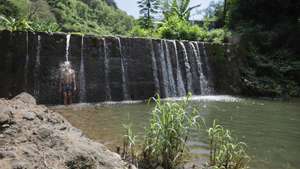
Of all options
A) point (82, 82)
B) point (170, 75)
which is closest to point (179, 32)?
point (170, 75)

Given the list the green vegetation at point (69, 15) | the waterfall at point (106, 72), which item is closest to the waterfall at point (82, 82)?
the waterfall at point (106, 72)

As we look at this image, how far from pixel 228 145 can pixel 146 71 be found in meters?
10.3

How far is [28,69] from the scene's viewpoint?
39.7ft

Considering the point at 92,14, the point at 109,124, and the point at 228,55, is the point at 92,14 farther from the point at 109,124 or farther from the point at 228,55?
the point at 109,124

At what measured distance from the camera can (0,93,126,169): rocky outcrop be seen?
115 inches

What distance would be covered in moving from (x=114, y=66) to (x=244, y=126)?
641 cm

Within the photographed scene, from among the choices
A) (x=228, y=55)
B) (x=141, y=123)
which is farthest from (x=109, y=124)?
(x=228, y=55)

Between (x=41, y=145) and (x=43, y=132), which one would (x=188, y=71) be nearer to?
(x=43, y=132)

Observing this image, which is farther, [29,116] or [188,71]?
[188,71]

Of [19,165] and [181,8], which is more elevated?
[181,8]

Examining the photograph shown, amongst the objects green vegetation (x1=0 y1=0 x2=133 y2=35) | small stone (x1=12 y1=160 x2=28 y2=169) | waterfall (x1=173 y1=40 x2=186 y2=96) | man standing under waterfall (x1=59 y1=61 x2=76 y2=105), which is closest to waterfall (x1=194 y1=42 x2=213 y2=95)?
waterfall (x1=173 y1=40 x2=186 y2=96)

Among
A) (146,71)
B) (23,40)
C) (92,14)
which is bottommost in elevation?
(146,71)

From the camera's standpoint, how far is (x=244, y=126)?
872cm

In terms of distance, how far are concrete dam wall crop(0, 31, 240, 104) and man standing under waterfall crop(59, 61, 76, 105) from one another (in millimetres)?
168
